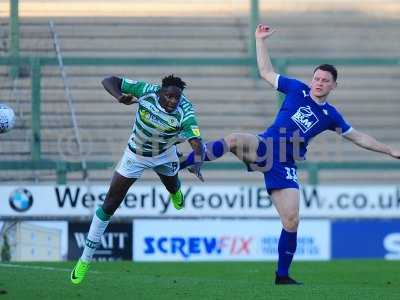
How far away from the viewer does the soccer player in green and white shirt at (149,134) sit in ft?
35.9

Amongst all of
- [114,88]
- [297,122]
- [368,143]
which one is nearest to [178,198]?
[297,122]

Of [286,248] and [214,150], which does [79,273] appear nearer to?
[214,150]

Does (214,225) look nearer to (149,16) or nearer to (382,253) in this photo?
(382,253)

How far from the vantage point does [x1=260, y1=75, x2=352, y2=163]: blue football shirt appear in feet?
38.5

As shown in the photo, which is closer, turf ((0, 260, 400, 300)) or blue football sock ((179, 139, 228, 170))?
turf ((0, 260, 400, 300))

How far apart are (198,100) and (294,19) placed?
4065 millimetres

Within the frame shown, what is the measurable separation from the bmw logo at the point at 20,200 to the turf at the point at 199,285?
3038 millimetres

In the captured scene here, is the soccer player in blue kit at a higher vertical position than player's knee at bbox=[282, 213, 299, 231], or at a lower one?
higher

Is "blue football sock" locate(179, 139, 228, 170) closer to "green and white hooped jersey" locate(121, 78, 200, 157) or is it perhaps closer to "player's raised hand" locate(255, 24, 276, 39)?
"green and white hooped jersey" locate(121, 78, 200, 157)

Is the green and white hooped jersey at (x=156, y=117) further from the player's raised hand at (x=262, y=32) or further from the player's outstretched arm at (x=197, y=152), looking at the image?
the player's raised hand at (x=262, y=32)

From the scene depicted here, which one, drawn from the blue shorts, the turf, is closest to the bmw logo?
the turf

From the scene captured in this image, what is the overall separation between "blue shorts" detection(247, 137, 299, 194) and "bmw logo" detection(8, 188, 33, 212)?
732 centimetres

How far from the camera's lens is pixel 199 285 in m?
11.4

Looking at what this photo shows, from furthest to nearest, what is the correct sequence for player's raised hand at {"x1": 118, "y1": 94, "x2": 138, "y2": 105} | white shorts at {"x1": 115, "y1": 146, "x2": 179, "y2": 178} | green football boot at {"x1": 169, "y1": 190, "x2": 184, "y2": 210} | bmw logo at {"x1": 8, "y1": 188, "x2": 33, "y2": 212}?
1. bmw logo at {"x1": 8, "y1": 188, "x2": 33, "y2": 212}
2. green football boot at {"x1": 169, "y1": 190, "x2": 184, "y2": 210}
3. white shorts at {"x1": 115, "y1": 146, "x2": 179, "y2": 178}
4. player's raised hand at {"x1": 118, "y1": 94, "x2": 138, "y2": 105}
